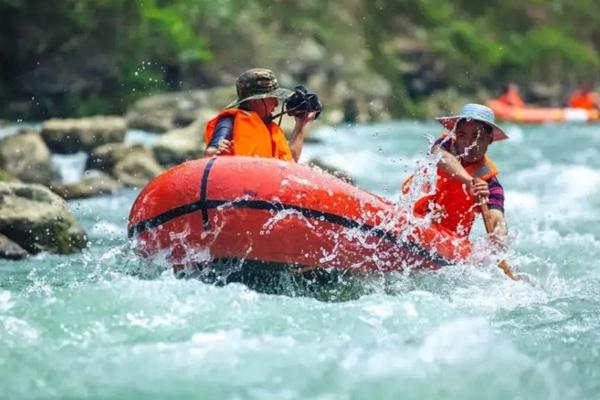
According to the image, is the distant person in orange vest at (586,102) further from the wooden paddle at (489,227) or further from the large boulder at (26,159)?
the wooden paddle at (489,227)

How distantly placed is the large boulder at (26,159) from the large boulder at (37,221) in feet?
11.5

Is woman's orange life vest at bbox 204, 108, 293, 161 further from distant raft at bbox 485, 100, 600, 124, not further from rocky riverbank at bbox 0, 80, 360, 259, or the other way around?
distant raft at bbox 485, 100, 600, 124

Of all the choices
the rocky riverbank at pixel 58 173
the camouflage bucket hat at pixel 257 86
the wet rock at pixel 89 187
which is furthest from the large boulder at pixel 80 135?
the camouflage bucket hat at pixel 257 86

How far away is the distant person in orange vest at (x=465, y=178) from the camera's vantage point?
19.1ft

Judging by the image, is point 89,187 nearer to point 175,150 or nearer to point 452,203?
point 175,150

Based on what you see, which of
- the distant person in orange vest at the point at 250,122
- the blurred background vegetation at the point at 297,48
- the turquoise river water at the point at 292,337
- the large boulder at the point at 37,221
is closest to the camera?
the turquoise river water at the point at 292,337

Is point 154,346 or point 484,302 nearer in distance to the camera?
point 154,346

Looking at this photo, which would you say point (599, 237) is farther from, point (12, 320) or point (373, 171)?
point (373, 171)

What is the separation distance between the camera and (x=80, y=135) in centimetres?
1310

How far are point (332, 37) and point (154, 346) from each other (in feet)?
82.2

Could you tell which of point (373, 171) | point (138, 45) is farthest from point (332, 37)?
point (373, 171)

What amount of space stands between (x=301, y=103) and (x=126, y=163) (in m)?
5.62

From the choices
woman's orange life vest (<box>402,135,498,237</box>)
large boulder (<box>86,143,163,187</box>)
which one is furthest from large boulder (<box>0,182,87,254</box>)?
large boulder (<box>86,143,163,187</box>)

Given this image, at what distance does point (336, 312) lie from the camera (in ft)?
16.4
